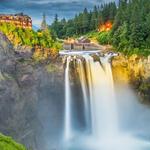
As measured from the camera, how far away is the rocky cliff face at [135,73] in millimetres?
55206

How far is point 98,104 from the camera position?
52.7 m

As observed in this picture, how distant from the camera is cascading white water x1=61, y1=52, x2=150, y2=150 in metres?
48.8

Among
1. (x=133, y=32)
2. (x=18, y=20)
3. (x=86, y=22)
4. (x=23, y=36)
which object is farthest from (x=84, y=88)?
(x=86, y=22)

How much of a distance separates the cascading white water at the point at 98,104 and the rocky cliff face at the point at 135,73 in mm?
1563

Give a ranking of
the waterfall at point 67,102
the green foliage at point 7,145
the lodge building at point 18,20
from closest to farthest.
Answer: the green foliage at point 7,145, the lodge building at point 18,20, the waterfall at point 67,102

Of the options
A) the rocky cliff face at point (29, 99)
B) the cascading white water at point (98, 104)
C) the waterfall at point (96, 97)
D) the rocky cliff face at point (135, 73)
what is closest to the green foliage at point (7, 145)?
the rocky cliff face at point (29, 99)

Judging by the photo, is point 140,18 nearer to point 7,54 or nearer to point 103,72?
point 103,72

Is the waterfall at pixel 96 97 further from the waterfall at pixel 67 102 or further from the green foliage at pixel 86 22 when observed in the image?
the green foliage at pixel 86 22

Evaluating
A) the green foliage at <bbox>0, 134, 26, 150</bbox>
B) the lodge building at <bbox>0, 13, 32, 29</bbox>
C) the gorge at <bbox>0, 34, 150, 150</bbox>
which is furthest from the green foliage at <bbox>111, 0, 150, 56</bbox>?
the green foliage at <bbox>0, 134, 26, 150</bbox>

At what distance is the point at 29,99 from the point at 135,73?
52.9ft

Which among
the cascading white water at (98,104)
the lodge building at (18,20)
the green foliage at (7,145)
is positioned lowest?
the cascading white water at (98,104)

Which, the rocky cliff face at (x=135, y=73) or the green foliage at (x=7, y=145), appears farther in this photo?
the rocky cliff face at (x=135, y=73)

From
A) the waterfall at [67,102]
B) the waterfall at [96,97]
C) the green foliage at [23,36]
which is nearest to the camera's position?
the green foliage at [23,36]

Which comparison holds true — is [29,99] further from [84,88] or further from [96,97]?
Result: [96,97]
